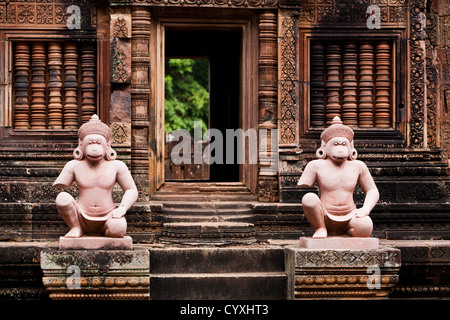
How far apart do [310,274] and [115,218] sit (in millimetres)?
2090

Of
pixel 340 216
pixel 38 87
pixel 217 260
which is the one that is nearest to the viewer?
pixel 340 216

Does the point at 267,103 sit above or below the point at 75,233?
above

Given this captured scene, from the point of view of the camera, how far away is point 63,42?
30.7 ft

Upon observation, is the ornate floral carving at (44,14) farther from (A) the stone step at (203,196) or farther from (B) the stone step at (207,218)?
(B) the stone step at (207,218)

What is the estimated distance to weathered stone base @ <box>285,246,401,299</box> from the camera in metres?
7.10

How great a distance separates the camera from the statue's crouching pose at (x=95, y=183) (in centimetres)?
713

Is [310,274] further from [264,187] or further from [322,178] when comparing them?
[264,187]

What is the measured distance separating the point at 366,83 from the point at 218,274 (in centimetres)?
369

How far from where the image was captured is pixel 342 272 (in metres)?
7.12

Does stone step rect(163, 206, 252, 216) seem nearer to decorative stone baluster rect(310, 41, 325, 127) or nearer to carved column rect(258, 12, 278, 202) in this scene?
carved column rect(258, 12, 278, 202)

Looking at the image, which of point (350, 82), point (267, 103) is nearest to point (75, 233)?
point (267, 103)

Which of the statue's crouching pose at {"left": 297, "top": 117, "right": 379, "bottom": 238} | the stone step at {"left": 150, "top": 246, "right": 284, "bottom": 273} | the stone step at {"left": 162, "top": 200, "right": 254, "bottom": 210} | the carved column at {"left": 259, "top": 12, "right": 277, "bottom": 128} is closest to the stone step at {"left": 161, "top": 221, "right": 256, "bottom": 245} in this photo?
the stone step at {"left": 162, "top": 200, "right": 254, "bottom": 210}

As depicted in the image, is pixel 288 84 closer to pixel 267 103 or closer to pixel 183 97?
pixel 267 103

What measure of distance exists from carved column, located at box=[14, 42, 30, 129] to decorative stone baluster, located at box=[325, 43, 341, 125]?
162 inches
